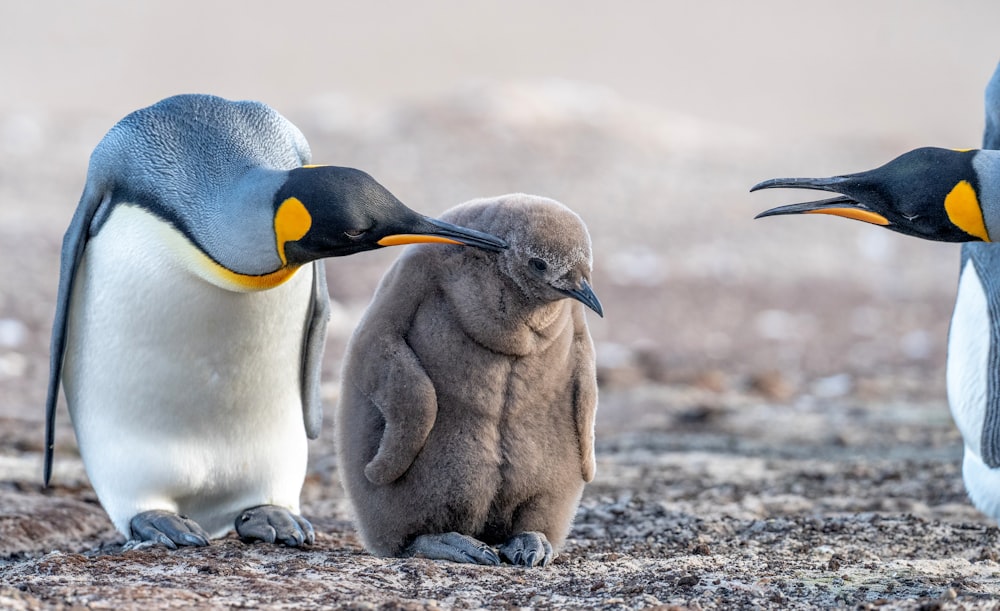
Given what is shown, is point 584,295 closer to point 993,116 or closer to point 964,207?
point 964,207

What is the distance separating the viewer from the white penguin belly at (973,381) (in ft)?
15.3

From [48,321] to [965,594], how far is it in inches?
300

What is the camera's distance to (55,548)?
4.69 metres

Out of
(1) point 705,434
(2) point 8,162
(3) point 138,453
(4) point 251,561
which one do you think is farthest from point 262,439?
(2) point 8,162

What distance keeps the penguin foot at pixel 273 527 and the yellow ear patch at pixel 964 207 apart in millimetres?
2260

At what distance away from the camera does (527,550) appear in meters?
3.85

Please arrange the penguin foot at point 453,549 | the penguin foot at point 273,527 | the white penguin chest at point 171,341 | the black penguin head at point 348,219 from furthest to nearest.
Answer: the penguin foot at point 273,527, the white penguin chest at point 171,341, the penguin foot at point 453,549, the black penguin head at point 348,219

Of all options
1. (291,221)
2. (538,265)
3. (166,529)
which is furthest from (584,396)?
(166,529)

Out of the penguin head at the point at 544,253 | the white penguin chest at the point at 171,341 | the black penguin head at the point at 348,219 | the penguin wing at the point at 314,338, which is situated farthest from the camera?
the penguin wing at the point at 314,338

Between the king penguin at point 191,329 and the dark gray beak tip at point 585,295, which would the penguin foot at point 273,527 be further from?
the dark gray beak tip at point 585,295

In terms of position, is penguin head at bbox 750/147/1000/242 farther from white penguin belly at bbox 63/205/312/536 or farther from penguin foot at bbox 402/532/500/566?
white penguin belly at bbox 63/205/312/536

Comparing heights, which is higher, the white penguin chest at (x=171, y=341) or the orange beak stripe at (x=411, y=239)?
the orange beak stripe at (x=411, y=239)

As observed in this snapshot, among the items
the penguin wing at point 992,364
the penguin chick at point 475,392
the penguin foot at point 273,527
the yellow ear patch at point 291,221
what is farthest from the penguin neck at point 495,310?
the penguin wing at point 992,364

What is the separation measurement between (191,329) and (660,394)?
18.3ft
